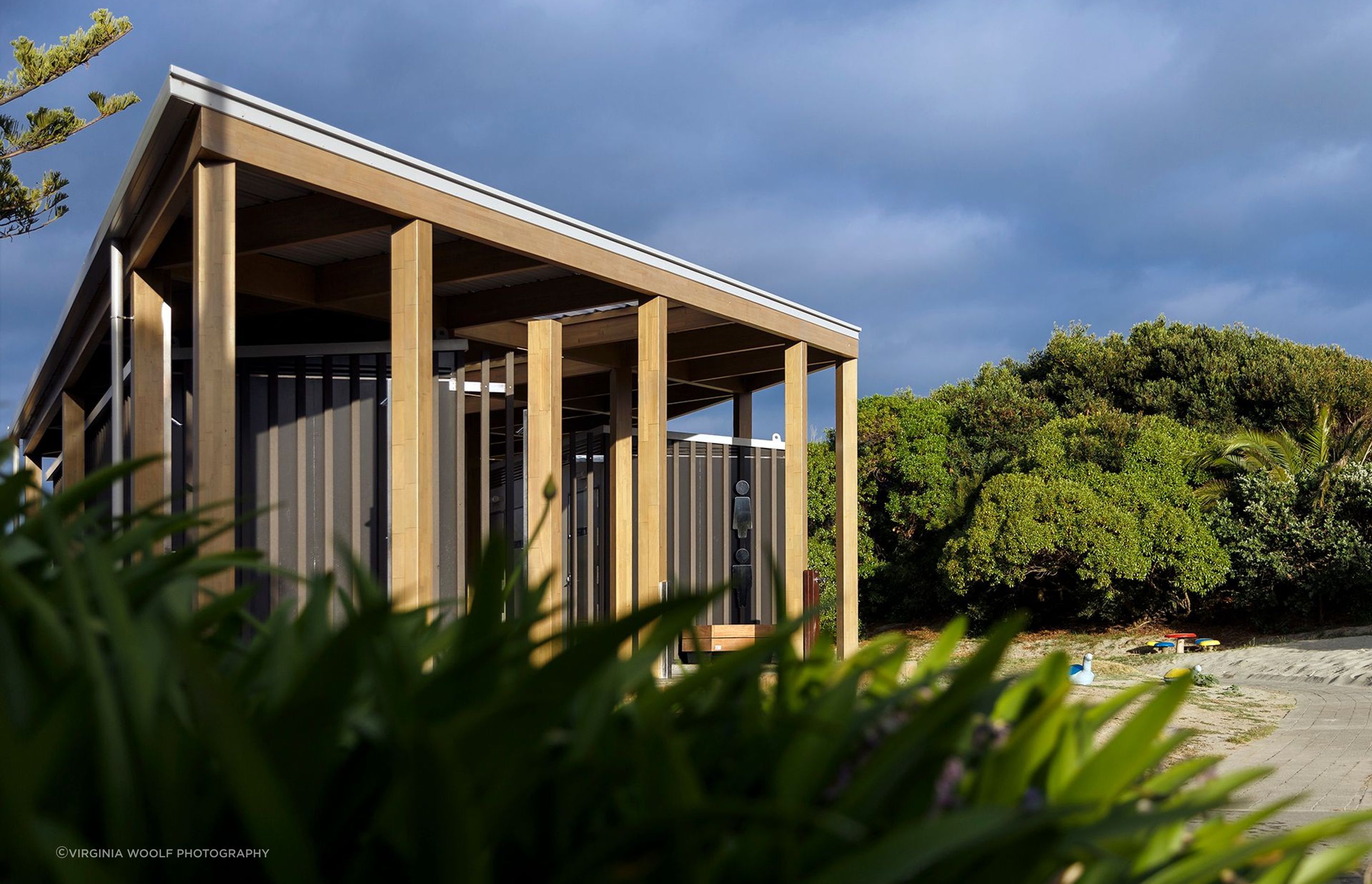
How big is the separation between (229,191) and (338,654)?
15.6 ft

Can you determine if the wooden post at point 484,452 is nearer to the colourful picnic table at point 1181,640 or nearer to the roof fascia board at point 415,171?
the roof fascia board at point 415,171

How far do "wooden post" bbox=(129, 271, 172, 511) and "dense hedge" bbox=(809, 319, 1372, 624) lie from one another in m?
14.5

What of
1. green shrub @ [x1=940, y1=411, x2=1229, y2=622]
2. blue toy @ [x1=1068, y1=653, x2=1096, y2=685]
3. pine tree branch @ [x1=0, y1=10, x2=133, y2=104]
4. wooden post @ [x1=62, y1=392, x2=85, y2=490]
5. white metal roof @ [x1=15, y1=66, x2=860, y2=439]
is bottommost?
blue toy @ [x1=1068, y1=653, x2=1096, y2=685]

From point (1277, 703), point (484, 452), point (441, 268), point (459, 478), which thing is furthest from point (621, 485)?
point (1277, 703)

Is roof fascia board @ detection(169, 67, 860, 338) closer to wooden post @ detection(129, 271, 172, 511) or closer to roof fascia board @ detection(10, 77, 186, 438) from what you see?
roof fascia board @ detection(10, 77, 186, 438)

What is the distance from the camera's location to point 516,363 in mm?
10109

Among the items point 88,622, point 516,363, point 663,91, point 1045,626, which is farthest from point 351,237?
point 663,91

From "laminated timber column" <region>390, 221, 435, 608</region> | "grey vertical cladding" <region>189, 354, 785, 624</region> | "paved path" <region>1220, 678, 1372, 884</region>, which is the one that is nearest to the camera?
"paved path" <region>1220, 678, 1372, 884</region>

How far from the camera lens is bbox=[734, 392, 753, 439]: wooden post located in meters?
11.9

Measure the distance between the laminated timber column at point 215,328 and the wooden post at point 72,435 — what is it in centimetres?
554

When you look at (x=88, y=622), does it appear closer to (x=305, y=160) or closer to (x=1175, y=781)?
(x=1175, y=781)

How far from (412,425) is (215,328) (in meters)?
1.09

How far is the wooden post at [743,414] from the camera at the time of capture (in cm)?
1190

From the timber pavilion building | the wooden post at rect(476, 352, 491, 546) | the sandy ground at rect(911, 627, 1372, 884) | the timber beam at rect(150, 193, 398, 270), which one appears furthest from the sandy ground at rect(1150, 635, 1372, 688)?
the timber beam at rect(150, 193, 398, 270)
